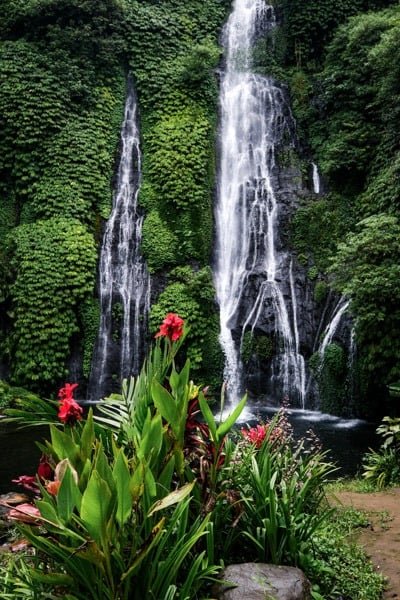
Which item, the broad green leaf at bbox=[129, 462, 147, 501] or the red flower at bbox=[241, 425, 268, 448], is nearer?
the broad green leaf at bbox=[129, 462, 147, 501]

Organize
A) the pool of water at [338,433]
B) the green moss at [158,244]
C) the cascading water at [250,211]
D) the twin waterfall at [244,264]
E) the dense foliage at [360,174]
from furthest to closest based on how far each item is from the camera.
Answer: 1. the green moss at [158,244]
2. the cascading water at [250,211]
3. the twin waterfall at [244,264]
4. the dense foliage at [360,174]
5. the pool of water at [338,433]

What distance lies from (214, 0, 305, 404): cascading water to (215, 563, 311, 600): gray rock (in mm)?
8930

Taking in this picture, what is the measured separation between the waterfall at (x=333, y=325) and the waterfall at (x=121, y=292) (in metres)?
Result: 4.56

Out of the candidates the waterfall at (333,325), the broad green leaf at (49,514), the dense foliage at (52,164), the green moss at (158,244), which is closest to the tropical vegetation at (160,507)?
the broad green leaf at (49,514)

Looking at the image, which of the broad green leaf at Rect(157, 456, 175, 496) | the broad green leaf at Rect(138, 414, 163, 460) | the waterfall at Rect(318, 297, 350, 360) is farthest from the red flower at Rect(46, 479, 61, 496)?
the waterfall at Rect(318, 297, 350, 360)

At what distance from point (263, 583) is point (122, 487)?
1.15m

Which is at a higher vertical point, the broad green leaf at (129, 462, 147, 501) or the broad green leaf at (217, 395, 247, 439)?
the broad green leaf at (217, 395, 247, 439)

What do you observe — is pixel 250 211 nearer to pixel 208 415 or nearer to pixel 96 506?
pixel 208 415

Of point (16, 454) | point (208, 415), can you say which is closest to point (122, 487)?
point (208, 415)

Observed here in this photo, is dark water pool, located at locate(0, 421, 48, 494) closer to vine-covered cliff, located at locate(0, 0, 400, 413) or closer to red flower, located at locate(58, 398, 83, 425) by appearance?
vine-covered cliff, located at locate(0, 0, 400, 413)

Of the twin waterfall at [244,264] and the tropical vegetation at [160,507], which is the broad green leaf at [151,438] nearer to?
the tropical vegetation at [160,507]

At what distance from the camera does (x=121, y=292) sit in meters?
13.1

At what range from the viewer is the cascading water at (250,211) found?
1219 centimetres

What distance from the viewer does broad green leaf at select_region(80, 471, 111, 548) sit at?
1.75 m
